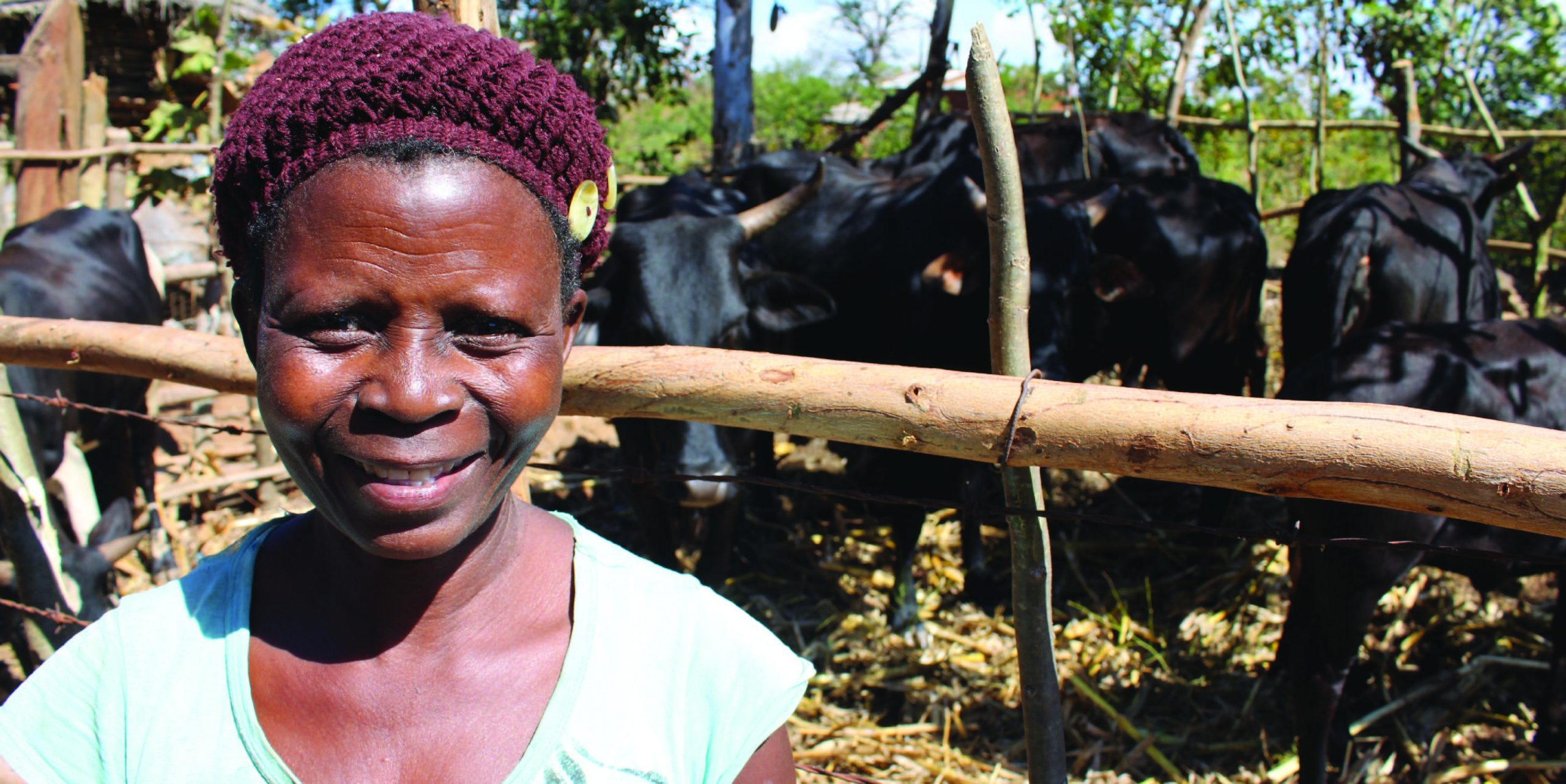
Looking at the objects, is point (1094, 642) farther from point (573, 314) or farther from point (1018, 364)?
point (573, 314)

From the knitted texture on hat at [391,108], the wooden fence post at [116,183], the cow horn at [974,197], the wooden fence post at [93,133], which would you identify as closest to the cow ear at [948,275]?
the cow horn at [974,197]

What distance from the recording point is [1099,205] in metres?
4.98

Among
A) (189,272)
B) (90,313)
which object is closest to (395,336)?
(90,313)

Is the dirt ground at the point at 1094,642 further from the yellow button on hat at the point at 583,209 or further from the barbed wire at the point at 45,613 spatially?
the yellow button on hat at the point at 583,209

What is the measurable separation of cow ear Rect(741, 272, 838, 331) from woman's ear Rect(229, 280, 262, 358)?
3.04 m

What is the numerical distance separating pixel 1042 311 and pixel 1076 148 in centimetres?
345

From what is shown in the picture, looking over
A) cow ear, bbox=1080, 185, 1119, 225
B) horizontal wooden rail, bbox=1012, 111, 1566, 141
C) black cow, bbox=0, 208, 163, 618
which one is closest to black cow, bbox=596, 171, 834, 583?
cow ear, bbox=1080, 185, 1119, 225

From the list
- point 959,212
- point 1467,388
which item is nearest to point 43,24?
point 959,212

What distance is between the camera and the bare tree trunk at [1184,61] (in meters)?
6.70

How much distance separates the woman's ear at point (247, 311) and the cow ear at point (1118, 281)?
394 cm

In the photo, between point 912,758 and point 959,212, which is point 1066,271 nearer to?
point 959,212

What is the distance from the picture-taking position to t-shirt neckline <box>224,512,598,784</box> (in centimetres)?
117

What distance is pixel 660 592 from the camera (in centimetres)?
136

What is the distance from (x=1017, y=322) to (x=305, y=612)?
3.65ft
